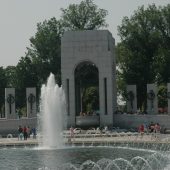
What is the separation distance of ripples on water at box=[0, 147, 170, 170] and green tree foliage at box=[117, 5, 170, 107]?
1211 inches

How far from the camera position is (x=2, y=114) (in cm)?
8531

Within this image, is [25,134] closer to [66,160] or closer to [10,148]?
[10,148]

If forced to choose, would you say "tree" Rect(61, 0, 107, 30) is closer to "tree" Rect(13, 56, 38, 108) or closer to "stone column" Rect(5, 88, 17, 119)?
"tree" Rect(13, 56, 38, 108)

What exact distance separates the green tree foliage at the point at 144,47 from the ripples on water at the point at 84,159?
3077 cm

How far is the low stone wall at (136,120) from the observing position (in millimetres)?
48875

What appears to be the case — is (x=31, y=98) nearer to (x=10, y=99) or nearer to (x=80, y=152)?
(x=10, y=99)

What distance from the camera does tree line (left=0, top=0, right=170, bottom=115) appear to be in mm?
64875

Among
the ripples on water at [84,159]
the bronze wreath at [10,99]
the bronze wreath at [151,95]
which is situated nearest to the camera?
the ripples on water at [84,159]

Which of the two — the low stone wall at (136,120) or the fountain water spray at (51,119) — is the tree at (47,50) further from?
the fountain water spray at (51,119)

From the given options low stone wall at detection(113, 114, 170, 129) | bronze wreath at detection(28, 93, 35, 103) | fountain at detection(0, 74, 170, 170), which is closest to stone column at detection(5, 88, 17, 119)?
bronze wreath at detection(28, 93, 35, 103)

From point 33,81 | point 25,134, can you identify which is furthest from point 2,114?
point 25,134

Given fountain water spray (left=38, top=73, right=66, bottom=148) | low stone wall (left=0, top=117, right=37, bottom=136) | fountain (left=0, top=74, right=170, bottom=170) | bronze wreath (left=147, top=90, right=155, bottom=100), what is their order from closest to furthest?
fountain (left=0, top=74, right=170, bottom=170)
fountain water spray (left=38, top=73, right=66, bottom=148)
low stone wall (left=0, top=117, right=37, bottom=136)
bronze wreath (left=147, top=90, right=155, bottom=100)

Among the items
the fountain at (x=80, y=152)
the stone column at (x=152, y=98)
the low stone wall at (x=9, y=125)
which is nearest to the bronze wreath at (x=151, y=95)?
the stone column at (x=152, y=98)

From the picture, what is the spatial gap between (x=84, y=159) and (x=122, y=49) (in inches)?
1546
